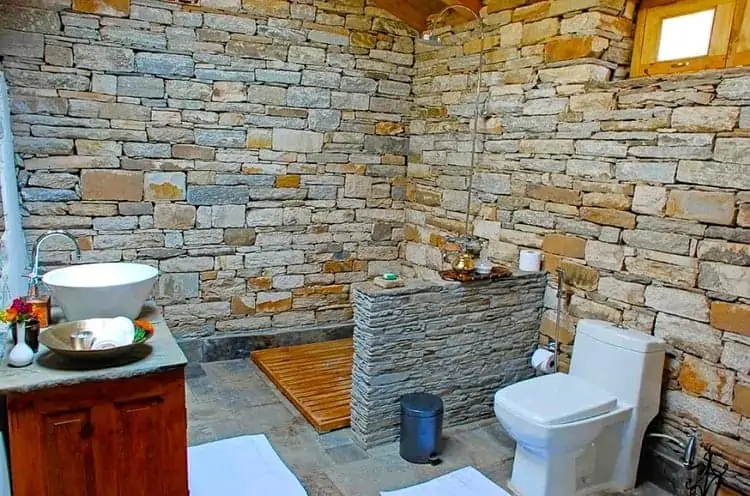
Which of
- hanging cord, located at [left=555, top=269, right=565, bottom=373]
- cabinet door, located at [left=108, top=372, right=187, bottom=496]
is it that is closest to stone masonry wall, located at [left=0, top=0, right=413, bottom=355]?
hanging cord, located at [left=555, top=269, right=565, bottom=373]

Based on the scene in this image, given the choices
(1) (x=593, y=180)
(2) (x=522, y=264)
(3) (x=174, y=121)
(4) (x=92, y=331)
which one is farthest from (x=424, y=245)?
(4) (x=92, y=331)

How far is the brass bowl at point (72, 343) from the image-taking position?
5.96 feet

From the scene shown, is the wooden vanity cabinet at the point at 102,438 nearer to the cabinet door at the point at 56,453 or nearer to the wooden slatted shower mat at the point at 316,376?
the cabinet door at the point at 56,453

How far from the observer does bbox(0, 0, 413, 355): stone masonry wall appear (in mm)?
3439

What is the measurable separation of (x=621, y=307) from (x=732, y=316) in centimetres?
56

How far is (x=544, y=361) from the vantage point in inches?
129

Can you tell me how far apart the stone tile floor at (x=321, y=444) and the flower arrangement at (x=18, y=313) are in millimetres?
1301

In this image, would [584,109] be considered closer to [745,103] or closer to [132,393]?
[745,103]

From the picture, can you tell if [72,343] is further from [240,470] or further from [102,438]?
[240,470]

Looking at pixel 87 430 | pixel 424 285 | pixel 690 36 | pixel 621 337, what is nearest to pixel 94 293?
pixel 87 430

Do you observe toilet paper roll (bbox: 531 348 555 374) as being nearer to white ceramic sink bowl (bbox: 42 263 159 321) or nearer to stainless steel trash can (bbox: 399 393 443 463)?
stainless steel trash can (bbox: 399 393 443 463)

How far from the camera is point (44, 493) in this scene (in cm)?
181

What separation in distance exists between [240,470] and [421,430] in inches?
37.2

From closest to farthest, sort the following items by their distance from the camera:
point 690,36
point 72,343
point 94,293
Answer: point 72,343 → point 94,293 → point 690,36
